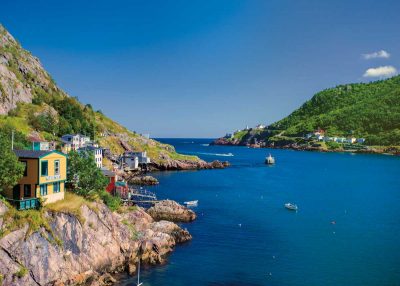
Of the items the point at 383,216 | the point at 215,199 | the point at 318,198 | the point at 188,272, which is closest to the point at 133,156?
the point at 215,199

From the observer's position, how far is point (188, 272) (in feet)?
166

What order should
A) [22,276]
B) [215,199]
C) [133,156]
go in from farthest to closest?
[133,156] → [215,199] → [22,276]

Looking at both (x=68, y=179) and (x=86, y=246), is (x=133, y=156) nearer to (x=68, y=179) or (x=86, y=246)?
(x=68, y=179)

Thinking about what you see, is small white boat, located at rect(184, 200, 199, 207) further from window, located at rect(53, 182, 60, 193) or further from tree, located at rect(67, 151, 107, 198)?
window, located at rect(53, 182, 60, 193)

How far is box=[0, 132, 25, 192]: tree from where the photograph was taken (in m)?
43.7

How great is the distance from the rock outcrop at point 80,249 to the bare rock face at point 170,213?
47.9ft

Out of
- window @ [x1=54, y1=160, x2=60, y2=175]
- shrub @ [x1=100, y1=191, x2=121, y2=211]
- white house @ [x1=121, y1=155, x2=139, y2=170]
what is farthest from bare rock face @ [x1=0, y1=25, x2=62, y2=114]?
window @ [x1=54, y1=160, x2=60, y2=175]

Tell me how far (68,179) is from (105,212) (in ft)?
29.0

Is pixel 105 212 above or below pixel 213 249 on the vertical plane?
above

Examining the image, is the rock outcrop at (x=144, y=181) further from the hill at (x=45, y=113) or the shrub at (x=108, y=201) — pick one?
the shrub at (x=108, y=201)

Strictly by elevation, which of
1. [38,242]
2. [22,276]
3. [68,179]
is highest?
[68,179]

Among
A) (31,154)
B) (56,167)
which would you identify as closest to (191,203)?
(56,167)

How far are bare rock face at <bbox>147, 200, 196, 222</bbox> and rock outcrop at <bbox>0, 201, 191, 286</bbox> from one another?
1460 centimetres

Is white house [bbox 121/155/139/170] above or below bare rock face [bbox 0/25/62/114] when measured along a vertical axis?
below
